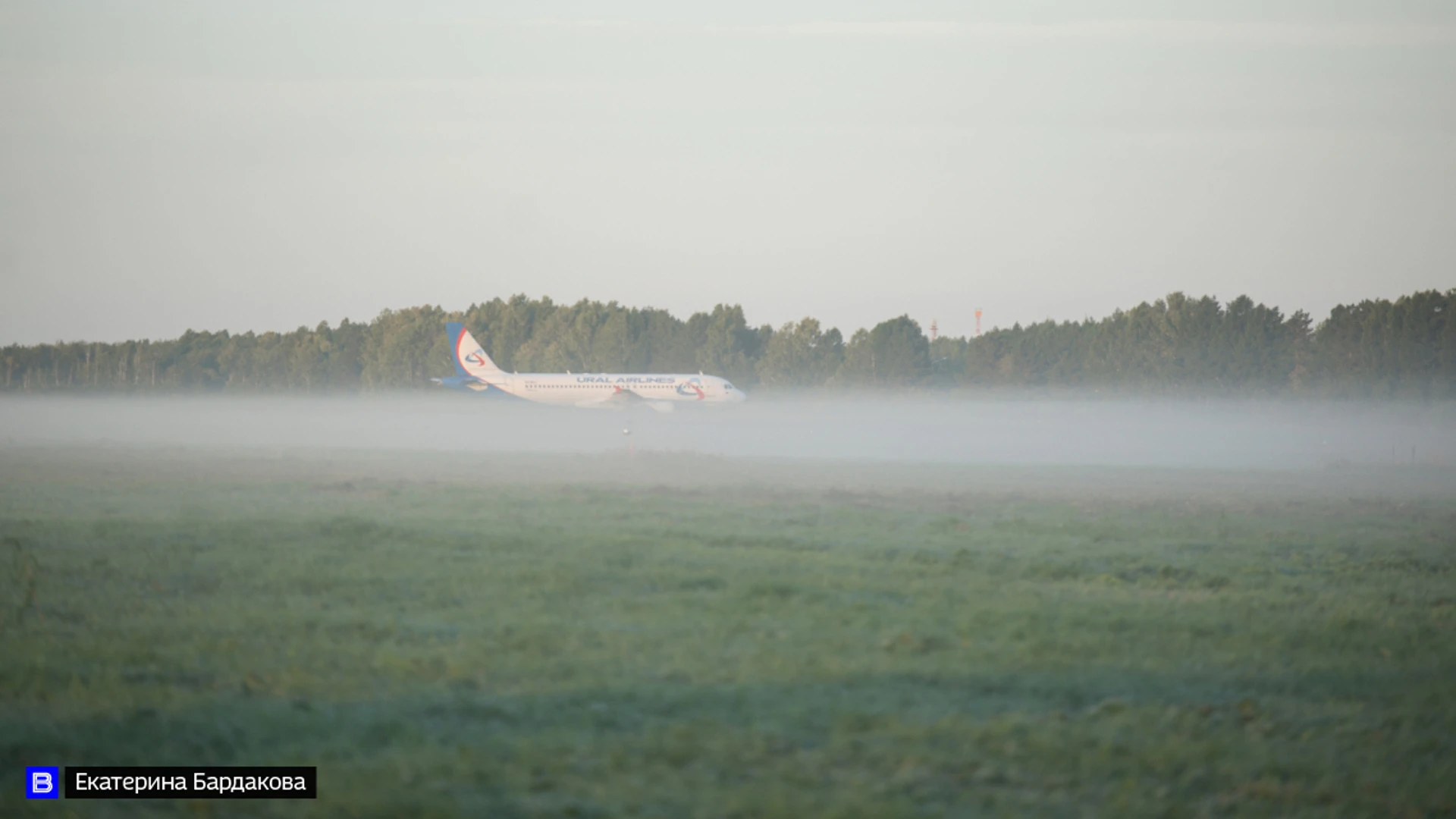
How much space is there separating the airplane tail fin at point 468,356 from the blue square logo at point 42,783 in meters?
80.5

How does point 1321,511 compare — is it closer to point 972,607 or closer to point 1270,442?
point 972,607

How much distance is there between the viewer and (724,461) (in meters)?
37.9

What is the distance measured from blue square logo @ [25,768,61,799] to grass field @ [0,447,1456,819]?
5.0 inches

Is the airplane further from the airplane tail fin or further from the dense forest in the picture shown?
the dense forest

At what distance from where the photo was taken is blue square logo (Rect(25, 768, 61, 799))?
6547mm

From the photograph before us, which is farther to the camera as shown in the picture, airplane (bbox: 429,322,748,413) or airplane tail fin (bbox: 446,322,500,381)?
airplane tail fin (bbox: 446,322,500,381)

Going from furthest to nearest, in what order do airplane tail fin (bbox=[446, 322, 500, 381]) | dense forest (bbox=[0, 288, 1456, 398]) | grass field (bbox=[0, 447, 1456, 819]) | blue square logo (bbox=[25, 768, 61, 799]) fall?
airplane tail fin (bbox=[446, 322, 500, 381]) → dense forest (bbox=[0, 288, 1456, 398]) → grass field (bbox=[0, 447, 1456, 819]) → blue square logo (bbox=[25, 768, 61, 799])

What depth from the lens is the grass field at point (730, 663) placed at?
6930mm

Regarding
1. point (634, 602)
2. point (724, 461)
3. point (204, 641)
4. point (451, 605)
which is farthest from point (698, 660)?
point (724, 461)

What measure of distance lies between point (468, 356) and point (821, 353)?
33958 mm

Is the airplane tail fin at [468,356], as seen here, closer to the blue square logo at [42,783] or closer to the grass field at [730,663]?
the grass field at [730,663]

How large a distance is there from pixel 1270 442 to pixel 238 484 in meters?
53.7

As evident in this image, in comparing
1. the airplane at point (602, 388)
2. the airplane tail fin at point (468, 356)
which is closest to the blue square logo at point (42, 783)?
the airplane at point (602, 388)

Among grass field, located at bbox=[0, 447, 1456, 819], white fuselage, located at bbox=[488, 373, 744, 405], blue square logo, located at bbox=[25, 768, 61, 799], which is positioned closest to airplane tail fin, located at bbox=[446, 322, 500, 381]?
white fuselage, located at bbox=[488, 373, 744, 405]
